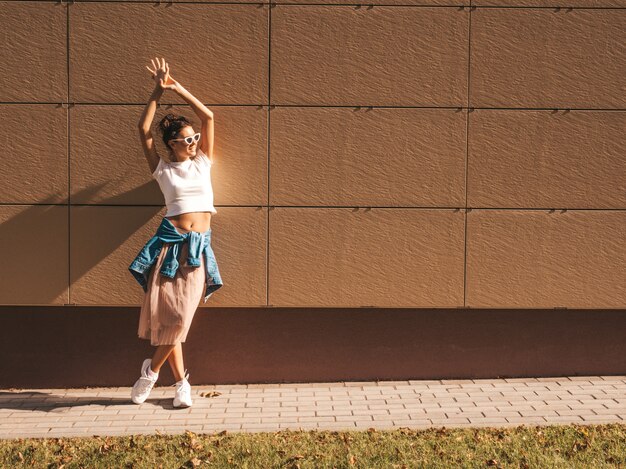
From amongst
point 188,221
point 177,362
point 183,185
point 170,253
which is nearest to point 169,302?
point 170,253

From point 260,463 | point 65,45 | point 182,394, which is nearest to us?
point 260,463

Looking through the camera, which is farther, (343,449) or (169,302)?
(169,302)

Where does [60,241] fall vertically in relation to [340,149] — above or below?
below

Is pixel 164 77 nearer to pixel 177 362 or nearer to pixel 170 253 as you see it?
pixel 170 253

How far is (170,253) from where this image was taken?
19.2 feet

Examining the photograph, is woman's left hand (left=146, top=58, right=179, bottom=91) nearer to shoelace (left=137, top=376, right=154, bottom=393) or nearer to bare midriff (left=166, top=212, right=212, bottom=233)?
bare midriff (left=166, top=212, right=212, bottom=233)

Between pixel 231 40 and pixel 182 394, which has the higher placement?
pixel 231 40

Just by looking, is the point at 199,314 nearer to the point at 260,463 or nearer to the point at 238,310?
the point at 238,310

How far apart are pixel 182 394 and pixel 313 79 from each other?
9.05ft

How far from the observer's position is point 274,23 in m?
6.38

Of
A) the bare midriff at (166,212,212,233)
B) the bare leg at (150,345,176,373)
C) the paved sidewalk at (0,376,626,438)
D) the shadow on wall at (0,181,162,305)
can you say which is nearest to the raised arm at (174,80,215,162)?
the bare midriff at (166,212,212,233)

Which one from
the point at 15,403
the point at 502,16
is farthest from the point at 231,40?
the point at 15,403

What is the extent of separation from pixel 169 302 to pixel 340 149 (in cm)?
191

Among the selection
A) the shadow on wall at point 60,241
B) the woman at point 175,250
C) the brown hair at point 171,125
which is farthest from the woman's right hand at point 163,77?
the shadow on wall at point 60,241
